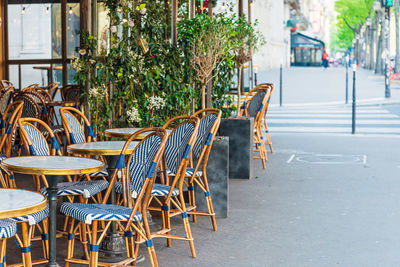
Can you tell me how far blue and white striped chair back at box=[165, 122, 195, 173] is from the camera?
5.18 meters

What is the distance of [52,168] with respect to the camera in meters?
3.91

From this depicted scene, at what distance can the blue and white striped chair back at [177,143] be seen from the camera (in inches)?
204

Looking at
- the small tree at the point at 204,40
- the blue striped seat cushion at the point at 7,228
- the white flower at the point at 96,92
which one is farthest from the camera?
the small tree at the point at 204,40

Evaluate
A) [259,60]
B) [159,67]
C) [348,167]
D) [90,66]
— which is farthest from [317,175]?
[259,60]

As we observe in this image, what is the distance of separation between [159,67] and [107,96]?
0.65 meters

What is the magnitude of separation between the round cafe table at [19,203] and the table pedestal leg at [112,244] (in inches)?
52.9

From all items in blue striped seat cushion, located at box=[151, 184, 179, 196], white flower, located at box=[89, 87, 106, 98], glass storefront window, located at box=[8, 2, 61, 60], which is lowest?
blue striped seat cushion, located at box=[151, 184, 179, 196]

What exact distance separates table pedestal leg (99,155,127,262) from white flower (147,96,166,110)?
85.1 inches

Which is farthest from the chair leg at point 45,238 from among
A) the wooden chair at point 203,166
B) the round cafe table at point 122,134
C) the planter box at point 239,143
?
the planter box at point 239,143

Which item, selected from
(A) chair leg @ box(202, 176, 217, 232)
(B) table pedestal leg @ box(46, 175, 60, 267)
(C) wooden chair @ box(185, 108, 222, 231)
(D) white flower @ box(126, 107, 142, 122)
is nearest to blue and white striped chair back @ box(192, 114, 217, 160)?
(C) wooden chair @ box(185, 108, 222, 231)

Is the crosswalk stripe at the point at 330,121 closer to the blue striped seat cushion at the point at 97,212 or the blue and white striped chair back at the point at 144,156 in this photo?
the blue and white striped chair back at the point at 144,156

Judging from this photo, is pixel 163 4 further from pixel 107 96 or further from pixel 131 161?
pixel 131 161

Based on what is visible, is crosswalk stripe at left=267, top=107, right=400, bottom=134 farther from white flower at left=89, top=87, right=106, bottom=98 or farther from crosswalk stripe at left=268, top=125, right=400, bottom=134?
white flower at left=89, top=87, right=106, bottom=98

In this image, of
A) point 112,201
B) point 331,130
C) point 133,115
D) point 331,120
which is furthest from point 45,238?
point 331,120
